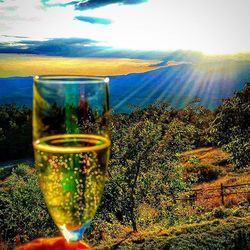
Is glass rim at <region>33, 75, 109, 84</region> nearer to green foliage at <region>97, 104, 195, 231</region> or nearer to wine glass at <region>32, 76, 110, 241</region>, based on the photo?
wine glass at <region>32, 76, 110, 241</region>

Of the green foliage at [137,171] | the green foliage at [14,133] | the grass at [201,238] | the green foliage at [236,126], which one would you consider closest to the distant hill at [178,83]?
the green foliage at [14,133]

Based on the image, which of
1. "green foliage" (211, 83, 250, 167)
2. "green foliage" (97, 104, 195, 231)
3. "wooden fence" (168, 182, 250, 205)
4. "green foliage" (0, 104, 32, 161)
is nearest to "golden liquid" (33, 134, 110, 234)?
"green foliage" (97, 104, 195, 231)

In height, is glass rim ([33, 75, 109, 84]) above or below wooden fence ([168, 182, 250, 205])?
above

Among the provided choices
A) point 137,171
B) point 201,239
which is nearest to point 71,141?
point 201,239

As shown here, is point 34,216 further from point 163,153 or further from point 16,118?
point 16,118

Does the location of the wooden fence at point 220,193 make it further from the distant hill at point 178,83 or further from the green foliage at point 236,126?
the distant hill at point 178,83

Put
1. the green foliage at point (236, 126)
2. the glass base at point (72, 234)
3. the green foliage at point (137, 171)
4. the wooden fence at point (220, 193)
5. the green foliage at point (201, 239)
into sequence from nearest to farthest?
the glass base at point (72, 234) < the green foliage at point (201, 239) < the green foliage at point (137, 171) < the green foliage at point (236, 126) < the wooden fence at point (220, 193)
